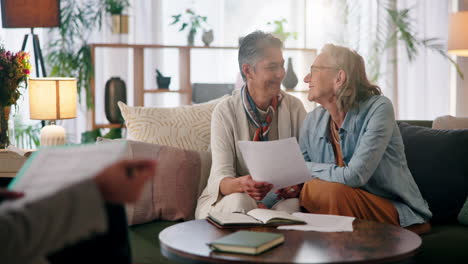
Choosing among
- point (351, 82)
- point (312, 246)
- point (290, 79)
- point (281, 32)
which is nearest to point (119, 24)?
point (281, 32)

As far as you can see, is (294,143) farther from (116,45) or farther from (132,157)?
(116,45)

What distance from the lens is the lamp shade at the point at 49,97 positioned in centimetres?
311

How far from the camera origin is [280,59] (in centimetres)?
269

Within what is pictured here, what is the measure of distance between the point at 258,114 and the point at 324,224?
84 cm

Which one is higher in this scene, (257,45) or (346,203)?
(257,45)

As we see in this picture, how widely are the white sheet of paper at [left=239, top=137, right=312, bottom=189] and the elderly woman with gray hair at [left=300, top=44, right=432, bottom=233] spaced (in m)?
0.18

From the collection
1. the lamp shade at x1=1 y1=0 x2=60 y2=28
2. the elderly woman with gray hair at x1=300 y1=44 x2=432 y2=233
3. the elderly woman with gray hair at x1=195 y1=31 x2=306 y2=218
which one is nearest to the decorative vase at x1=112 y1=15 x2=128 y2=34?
the lamp shade at x1=1 y1=0 x2=60 y2=28

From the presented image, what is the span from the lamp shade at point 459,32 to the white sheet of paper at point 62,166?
3.25 metres

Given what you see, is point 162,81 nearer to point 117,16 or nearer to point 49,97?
point 117,16

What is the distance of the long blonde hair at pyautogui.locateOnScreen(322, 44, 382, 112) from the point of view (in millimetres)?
2420

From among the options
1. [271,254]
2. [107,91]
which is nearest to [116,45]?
[107,91]

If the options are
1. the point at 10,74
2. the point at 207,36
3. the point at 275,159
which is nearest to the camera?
the point at 275,159

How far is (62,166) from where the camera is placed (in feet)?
3.99

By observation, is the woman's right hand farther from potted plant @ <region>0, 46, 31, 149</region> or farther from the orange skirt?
potted plant @ <region>0, 46, 31, 149</region>
